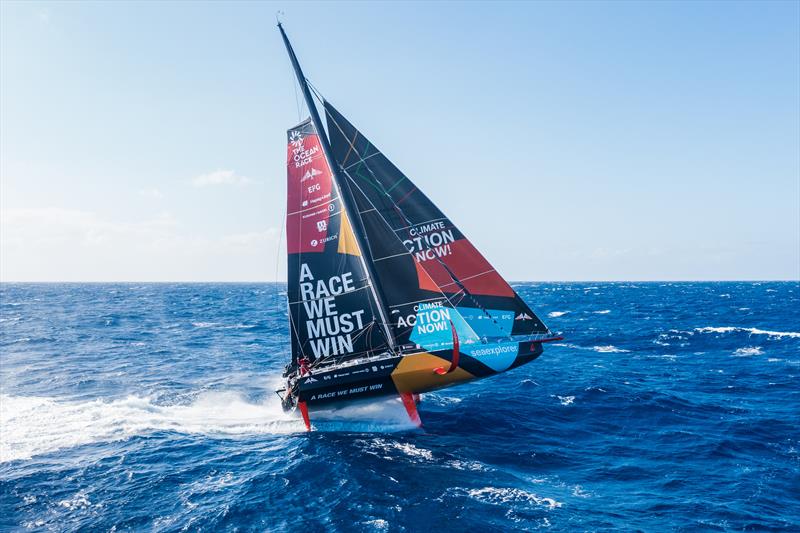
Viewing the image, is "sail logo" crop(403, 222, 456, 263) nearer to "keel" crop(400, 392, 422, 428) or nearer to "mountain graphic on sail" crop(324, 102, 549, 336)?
"mountain graphic on sail" crop(324, 102, 549, 336)

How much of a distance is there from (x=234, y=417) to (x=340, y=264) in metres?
8.29

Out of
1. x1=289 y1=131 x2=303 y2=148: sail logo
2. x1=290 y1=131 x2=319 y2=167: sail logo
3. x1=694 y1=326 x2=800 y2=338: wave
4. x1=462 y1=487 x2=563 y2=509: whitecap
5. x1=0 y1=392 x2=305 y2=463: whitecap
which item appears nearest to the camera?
x1=462 y1=487 x2=563 y2=509: whitecap

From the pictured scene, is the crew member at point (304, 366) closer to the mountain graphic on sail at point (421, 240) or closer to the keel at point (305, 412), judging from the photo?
the keel at point (305, 412)

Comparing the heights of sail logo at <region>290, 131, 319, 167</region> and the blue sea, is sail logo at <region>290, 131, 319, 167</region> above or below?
above

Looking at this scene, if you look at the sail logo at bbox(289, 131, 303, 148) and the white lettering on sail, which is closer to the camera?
the sail logo at bbox(289, 131, 303, 148)

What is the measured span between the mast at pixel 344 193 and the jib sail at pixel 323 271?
141mm

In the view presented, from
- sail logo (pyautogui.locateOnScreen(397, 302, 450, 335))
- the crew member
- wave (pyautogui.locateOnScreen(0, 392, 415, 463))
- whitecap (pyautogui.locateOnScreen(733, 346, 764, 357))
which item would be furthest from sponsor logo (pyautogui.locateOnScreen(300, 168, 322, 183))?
whitecap (pyautogui.locateOnScreen(733, 346, 764, 357))

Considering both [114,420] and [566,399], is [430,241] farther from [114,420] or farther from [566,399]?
[114,420]

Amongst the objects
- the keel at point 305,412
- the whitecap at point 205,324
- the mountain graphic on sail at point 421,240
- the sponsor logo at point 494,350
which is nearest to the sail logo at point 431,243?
the mountain graphic on sail at point 421,240

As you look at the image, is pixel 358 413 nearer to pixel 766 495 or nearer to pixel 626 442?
pixel 626 442

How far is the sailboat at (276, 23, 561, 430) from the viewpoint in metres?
17.9

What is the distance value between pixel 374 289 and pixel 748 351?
3026 cm

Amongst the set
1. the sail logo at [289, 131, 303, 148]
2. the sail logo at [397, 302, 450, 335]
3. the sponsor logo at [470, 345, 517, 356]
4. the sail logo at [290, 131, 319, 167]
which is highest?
the sail logo at [289, 131, 303, 148]

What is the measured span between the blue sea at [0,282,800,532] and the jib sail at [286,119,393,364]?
284 cm
